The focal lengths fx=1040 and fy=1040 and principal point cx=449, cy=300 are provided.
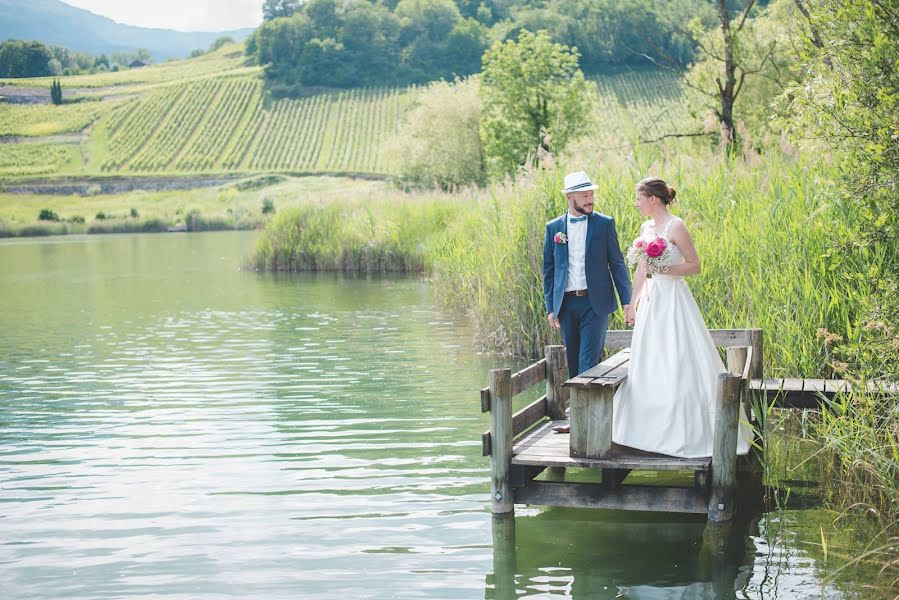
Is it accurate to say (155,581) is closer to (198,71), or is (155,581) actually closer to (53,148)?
(53,148)

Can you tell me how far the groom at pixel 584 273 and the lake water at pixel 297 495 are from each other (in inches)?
57.2

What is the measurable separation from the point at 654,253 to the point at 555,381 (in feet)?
6.06

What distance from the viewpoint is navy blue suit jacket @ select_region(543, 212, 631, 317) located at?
29.3 ft

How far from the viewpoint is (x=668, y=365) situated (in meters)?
7.22

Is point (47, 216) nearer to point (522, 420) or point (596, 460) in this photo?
point (522, 420)

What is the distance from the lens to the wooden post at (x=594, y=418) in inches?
272

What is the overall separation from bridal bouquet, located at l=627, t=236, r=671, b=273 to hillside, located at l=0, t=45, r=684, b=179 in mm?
83915

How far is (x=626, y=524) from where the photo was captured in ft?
24.5

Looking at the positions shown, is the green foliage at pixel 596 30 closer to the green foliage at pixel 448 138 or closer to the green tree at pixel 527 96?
the green foliage at pixel 448 138

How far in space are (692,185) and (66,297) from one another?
19.0 meters

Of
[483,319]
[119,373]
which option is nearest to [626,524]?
[483,319]

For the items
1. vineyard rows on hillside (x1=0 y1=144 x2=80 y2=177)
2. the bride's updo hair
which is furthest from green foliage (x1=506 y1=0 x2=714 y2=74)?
the bride's updo hair

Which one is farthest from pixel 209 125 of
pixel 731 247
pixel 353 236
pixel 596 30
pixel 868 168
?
pixel 868 168

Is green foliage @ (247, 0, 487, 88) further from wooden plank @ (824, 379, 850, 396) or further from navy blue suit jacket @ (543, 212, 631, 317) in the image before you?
wooden plank @ (824, 379, 850, 396)
